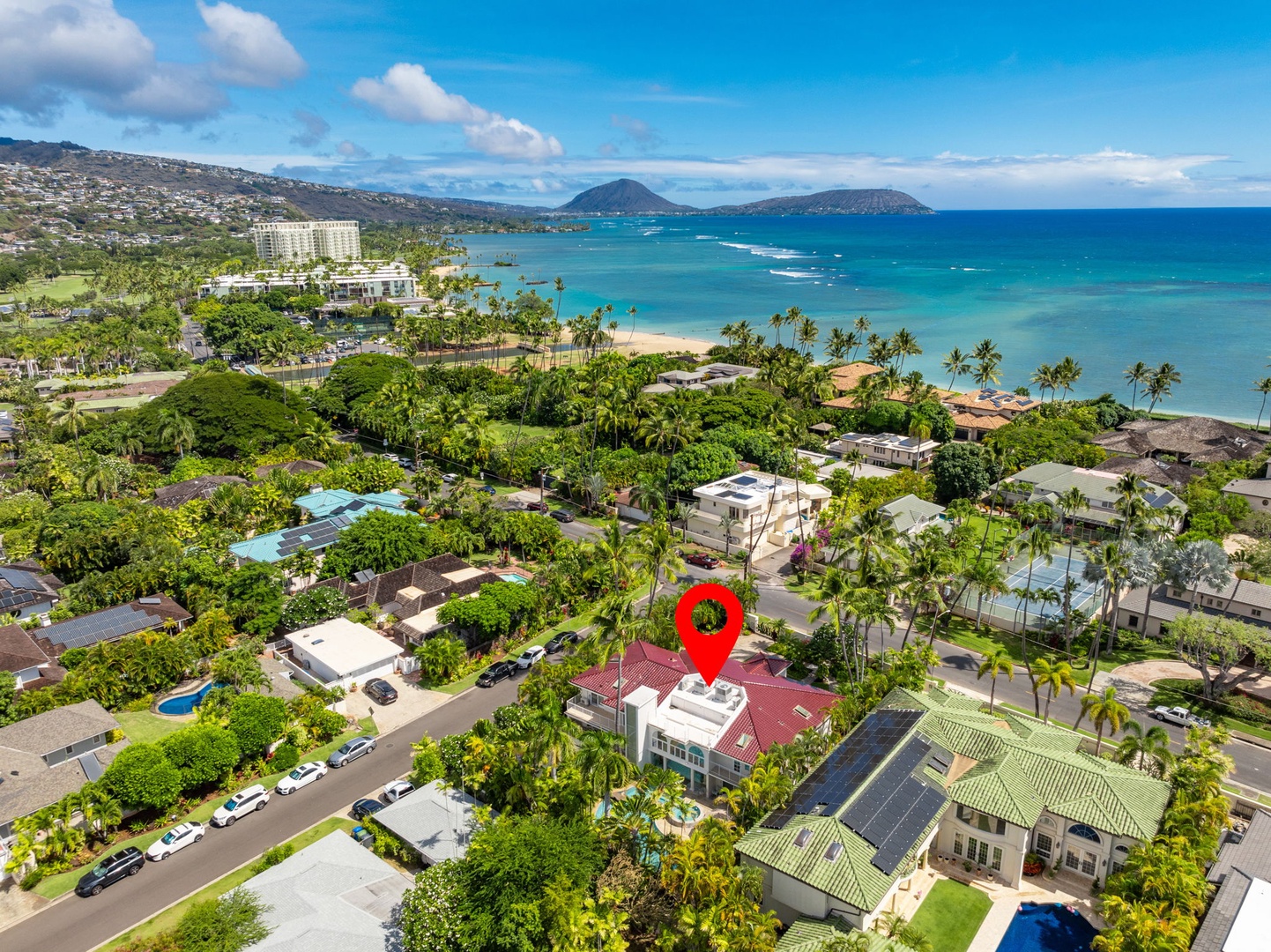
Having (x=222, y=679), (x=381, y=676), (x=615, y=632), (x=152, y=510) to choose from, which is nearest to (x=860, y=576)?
(x=615, y=632)

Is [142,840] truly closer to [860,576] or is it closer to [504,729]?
[504,729]

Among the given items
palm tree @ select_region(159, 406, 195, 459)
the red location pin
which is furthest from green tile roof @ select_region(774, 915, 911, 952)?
palm tree @ select_region(159, 406, 195, 459)

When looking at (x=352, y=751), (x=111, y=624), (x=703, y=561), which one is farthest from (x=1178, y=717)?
(x=111, y=624)

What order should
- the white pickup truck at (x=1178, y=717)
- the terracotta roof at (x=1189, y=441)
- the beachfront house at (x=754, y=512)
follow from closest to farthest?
the white pickup truck at (x=1178, y=717), the beachfront house at (x=754, y=512), the terracotta roof at (x=1189, y=441)

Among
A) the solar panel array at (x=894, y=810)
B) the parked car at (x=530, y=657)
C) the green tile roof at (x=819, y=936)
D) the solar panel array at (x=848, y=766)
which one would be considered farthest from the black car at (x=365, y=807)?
the solar panel array at (x=894, y=810)

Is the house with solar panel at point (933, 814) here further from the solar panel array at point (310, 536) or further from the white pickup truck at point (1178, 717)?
the solar panel array at point (310, 536)

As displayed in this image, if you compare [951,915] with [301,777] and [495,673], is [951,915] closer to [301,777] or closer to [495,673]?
[495,673]
